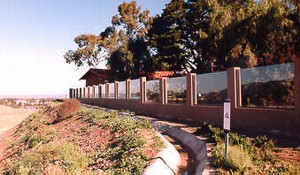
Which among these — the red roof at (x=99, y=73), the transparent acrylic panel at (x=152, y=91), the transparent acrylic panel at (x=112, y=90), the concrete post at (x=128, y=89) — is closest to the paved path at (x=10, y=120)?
the red roof at (x=99, y=73)

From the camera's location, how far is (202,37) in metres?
35.6

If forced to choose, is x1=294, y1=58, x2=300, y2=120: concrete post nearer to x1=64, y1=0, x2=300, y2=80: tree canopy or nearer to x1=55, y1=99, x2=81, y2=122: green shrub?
x1=64, y1=0, x2=300, y2=80: tree canopy

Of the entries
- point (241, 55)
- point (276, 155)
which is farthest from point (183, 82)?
point (241, 55)

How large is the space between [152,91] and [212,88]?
26.1 ft

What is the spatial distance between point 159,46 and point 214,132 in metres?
30.4

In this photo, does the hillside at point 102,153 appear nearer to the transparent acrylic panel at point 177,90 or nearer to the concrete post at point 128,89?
the transparent acrylic panel at point 177,90

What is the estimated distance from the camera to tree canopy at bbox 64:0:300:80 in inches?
913

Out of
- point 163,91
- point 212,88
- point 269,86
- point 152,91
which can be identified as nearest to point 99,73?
point 152,91

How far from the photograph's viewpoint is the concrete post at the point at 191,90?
17.9 m

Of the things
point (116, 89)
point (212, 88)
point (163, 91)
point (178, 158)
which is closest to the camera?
point (178, 158)

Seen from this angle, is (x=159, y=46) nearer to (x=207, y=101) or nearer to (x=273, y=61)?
(x=273, y=61)

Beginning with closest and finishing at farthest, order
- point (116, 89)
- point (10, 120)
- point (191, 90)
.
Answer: point (191, 90), point (116, 89), point (10, 120)

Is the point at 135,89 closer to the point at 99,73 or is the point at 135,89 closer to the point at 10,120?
the point at 99,73

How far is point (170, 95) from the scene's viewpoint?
20.9m
